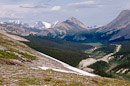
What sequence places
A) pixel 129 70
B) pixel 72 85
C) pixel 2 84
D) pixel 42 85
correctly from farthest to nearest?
pixel 129 70 → pixel 72 85 → pixel 42 85 → pixel 2 84

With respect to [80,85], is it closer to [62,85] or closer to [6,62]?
[62,85]

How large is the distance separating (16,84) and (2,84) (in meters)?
1.97

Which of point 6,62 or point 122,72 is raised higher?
point 6,62

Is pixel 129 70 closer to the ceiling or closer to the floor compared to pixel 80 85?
closer to the floor

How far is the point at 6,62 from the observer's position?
203 ft

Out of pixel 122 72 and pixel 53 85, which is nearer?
pixel 53 85

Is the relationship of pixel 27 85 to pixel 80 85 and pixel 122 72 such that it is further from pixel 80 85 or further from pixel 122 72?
pixel 122 72

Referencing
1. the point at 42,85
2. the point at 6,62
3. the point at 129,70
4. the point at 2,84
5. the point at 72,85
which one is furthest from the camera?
the point at 129,70

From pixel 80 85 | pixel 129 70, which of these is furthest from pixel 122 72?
pixel 80 85

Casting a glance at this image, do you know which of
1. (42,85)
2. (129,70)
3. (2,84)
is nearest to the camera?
(2,84)

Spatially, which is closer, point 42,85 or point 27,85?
point 27,85

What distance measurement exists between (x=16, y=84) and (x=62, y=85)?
7.10m

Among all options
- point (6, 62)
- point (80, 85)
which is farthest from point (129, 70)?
point (80, 85)

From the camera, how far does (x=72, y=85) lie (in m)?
29.2
